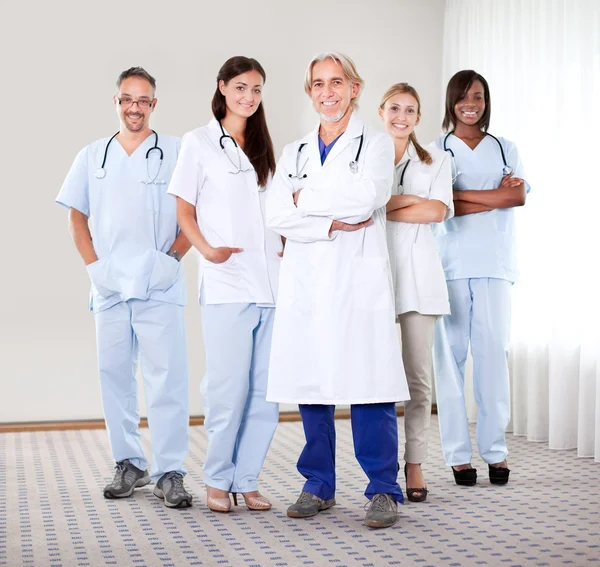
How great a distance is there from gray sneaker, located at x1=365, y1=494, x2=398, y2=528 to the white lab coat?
0.31 meters

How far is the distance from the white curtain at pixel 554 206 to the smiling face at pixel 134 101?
1939 mm

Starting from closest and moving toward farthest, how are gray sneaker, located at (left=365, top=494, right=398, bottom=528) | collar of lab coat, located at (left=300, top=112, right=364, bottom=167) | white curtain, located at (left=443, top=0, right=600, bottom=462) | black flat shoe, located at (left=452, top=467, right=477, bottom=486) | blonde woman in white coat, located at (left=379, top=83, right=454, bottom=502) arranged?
gray sneaker, located at (left=365, top=494, right=398, bottom=528) < collar of lab coat, located at (left=300, top=112, right=364, bottom=167) < blonde woman in white coat, located at (left=379, top=83, right=454, bottom=502) < black flat shoe, located at (left=452, top=467, right=477, bottom=486) < white curtain, located at (left=443, top=0, right=600, bottom=462)

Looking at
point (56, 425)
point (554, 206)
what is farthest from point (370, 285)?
point (56, 425)

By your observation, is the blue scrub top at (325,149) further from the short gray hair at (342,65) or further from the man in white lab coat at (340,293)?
the short gray hair at (342,65)

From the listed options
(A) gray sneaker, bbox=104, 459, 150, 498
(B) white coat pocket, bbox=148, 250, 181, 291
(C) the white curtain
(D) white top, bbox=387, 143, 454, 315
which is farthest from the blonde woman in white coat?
(C) the white curtain

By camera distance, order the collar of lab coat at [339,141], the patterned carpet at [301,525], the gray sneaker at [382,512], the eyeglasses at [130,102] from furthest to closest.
Result: 1. the eyeglasses at [130,102]
2. the collar of lab coat at [339,141]
3. the gray sneaker at [382,512]
4. the patterned carpet at [301,525]

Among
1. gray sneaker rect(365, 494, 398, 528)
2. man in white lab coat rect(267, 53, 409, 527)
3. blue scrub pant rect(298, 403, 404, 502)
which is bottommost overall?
gray sneaker rect(365, 494, 398, 528)

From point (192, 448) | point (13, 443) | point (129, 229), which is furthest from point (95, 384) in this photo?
point (129, 229)

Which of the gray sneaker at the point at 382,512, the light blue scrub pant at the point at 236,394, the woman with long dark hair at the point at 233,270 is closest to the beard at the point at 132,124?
the woman with long dark hair at the point at 233,270

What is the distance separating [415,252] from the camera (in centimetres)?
295

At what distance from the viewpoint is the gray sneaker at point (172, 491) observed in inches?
113

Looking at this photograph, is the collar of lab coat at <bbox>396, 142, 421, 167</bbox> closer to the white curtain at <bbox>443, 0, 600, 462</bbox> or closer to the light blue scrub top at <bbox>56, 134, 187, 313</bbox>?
the light blue scrub top at <bbox>56, 134, 187, 313</bbox>

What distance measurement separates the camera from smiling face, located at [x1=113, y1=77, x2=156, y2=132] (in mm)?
3008

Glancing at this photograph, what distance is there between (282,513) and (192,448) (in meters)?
1.33
